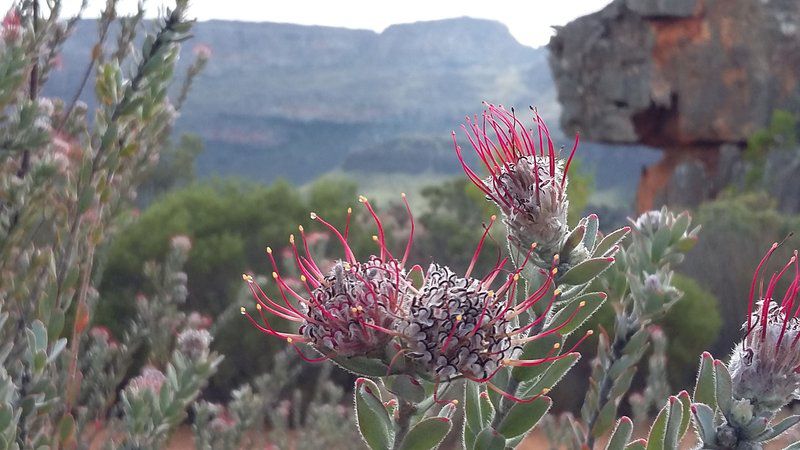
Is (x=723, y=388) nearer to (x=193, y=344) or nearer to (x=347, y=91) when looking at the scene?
(x=193, y=344)

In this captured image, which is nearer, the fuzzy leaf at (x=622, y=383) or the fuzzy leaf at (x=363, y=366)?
the fuzzy leaf at (x=363, y=366)

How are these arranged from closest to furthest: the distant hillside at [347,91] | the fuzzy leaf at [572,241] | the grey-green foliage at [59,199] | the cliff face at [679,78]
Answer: the fuzzy leaf at [572,241]
the grey-green foliage at [59,199]
the cliff face at [679,78]
the distant hillside at [347,91]

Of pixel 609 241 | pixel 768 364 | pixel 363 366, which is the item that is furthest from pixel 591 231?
pixel 363 366

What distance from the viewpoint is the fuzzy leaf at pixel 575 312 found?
0.89 metres

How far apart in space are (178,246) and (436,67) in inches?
1722

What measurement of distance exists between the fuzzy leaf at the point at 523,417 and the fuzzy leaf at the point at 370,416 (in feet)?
0.46

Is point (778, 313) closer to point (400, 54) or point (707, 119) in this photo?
point (707, 119)

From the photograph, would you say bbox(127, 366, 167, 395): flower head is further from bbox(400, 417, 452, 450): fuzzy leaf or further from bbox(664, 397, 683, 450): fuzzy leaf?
bbox(664, 397, 683, 450): fuzzy leaf

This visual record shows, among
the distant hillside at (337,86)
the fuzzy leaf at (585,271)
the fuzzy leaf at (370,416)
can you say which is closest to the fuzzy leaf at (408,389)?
the fuzzy leaf at (370,416)

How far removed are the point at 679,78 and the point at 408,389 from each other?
1892 cm

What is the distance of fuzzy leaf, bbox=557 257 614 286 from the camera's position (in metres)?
0.87

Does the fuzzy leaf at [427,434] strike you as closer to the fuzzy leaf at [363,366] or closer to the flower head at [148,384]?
the fuzzy leaf at [363,366]

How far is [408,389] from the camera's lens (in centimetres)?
78

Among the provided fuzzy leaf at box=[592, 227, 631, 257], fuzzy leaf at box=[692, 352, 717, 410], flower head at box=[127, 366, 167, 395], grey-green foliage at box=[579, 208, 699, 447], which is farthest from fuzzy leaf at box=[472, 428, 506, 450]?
flower head at box=[127, 366, 167, 395]
